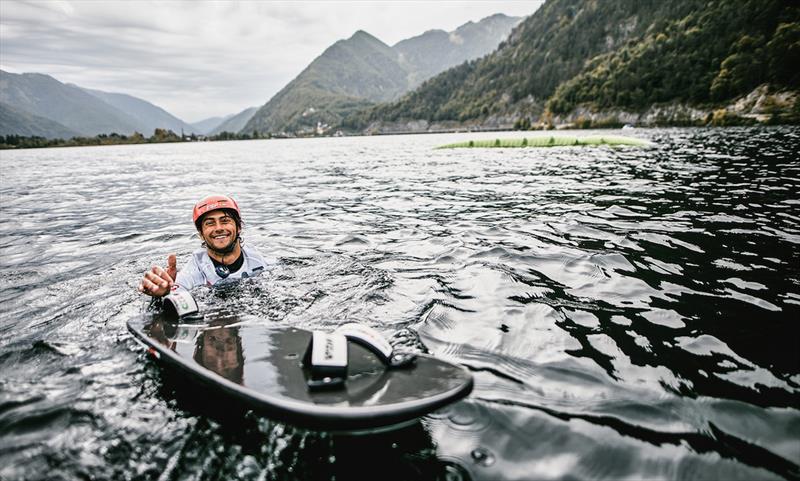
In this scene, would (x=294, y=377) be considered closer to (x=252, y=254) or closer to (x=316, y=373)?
(x=316, y=373)

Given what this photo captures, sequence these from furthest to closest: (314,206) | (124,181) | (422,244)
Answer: (124,181)
(314,206)
(422,244)

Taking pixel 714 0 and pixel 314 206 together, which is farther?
pixel 714 0

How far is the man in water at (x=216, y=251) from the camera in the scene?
702cm

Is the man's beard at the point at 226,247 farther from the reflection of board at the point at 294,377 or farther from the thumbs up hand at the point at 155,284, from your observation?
the reflection of board at the point at 294,377

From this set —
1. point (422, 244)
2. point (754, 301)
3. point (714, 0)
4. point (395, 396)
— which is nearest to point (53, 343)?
point (395, 396)

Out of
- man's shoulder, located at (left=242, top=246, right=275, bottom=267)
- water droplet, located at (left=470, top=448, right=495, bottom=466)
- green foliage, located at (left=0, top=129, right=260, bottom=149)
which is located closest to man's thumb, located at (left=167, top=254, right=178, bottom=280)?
man's shoulder, located at (left=242, top=246, right=275, bottom=267)

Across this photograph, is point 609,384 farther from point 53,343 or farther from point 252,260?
point 53,343

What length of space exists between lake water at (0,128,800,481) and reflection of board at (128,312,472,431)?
0.33 m

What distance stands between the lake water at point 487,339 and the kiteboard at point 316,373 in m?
0.33

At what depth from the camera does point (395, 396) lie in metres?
3.38

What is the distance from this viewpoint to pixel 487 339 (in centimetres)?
511

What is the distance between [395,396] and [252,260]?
5635mm

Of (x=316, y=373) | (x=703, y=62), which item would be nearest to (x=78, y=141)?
(x=316, y=373)

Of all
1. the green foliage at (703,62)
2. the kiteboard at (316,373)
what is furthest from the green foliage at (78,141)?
the kiteboard at (316,373)
